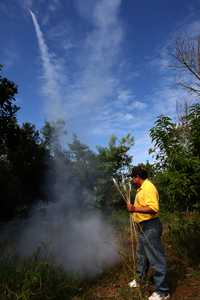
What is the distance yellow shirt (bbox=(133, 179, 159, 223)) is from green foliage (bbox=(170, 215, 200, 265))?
1901mm

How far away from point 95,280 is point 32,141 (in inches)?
560

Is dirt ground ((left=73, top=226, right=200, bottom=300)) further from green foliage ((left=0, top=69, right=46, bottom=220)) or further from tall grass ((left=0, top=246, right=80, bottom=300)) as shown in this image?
green foliage ((left=0, top=69, right=46, bottom=220))

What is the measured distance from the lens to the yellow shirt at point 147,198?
4949 mm

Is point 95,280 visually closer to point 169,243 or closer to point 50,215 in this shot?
point 169,243

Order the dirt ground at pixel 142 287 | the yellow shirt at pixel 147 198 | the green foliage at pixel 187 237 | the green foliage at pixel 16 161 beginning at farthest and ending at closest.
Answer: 1. the green foliage at pixel 16 161
2. the green foliage at pixel 187 237
3. the dirt ground at pixel 142 287
4. the yellow shirt at pixel 147 198

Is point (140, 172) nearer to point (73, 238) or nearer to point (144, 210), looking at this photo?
point (144, 210)

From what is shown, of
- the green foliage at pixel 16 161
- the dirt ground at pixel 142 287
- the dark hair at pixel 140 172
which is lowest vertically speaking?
the dirt ground at pixel 142 287

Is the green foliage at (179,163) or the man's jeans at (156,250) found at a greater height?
the green foliage at (179,163)

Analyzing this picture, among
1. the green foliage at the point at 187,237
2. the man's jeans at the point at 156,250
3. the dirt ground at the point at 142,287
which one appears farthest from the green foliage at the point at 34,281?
the green foliage at the point at 187,237

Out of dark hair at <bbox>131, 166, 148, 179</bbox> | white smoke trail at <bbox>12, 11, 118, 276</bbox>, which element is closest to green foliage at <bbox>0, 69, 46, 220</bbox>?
white smoke trail at <bbox>12, 11, 118, 276</bbox>

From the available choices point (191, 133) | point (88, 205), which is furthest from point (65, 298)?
point (88, 205)

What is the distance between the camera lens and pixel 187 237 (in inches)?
286

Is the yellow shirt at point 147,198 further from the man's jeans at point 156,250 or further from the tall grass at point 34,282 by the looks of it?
the tall grass at point 34,282

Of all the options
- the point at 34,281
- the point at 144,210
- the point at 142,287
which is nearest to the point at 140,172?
the point at 144,210
